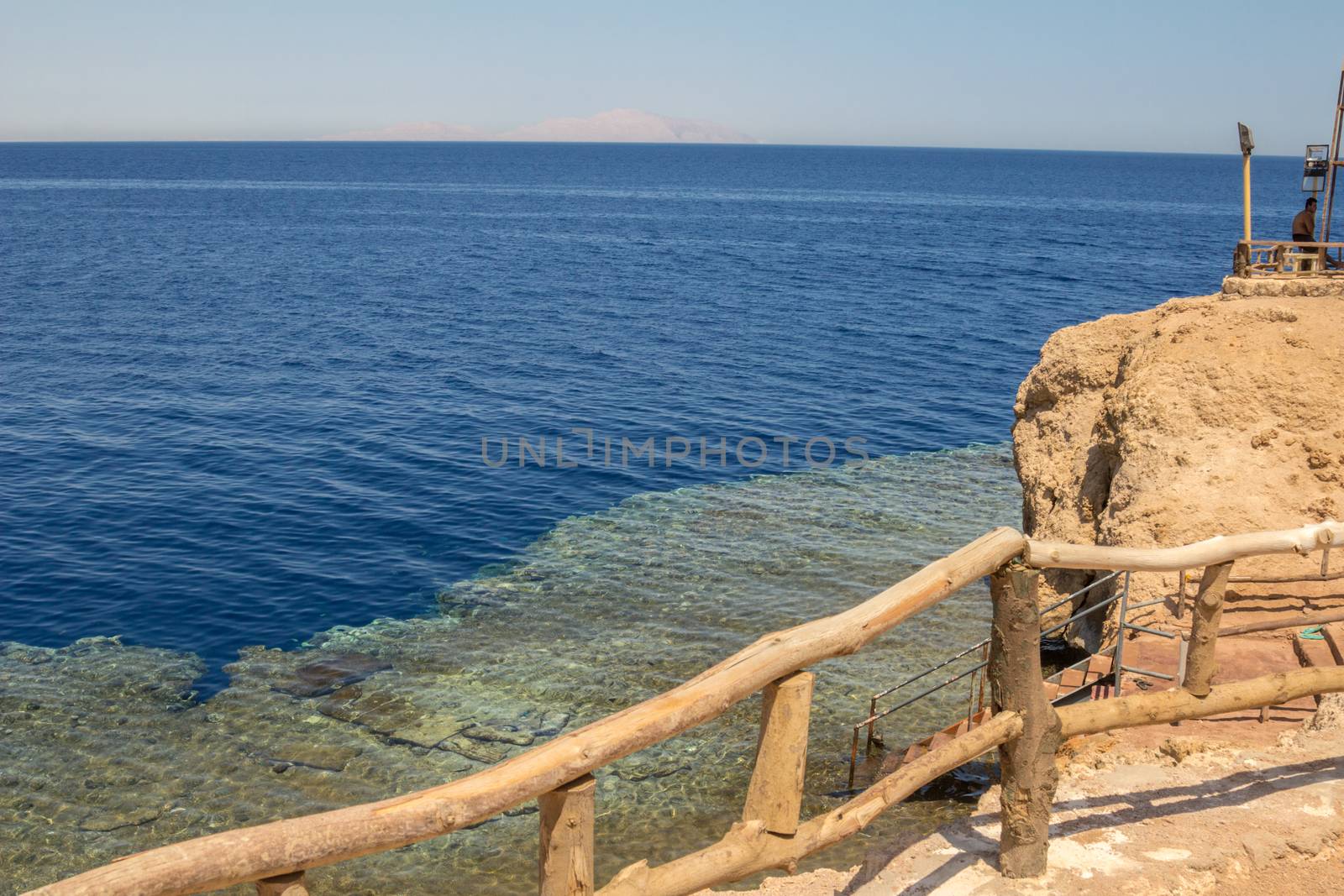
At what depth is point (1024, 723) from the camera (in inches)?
227

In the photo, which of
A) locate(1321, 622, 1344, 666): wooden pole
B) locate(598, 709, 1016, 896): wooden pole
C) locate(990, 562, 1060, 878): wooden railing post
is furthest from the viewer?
locate(1321, 622, 1344, 666): wooden pole

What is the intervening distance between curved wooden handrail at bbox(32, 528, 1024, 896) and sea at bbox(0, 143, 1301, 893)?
7.86m

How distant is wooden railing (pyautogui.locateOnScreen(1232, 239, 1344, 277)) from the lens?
62.7ft

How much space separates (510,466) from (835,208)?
10923 cm

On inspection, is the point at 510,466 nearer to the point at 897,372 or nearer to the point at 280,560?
the point at 280,560

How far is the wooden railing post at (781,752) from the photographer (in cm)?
472

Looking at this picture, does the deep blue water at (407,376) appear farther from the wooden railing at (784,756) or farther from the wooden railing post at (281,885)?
the wooden railing post at (281,885)

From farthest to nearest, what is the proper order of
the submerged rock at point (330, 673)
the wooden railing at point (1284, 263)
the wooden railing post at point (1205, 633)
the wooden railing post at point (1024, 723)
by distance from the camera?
the wooden railing at point (1284, 263) → the submerged rock at point (330, 673) → the wooden railing post at point (1205, 633) → the wooden railing post at point (1024, 723)

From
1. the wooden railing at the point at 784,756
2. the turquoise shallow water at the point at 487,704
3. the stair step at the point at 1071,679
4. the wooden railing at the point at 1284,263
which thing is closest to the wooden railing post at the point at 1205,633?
the wooden railing at the point at 784,756

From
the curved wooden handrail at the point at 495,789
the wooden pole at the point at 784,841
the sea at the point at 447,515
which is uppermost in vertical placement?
the curved wooden handrail at the point at 495,789

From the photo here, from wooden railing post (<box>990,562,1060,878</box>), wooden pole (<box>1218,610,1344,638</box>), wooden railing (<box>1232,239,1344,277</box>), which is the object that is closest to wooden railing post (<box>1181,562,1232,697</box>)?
wooden railing post (<box>990,562,1060,878</box>)

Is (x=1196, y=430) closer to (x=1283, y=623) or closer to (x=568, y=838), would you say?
(x=1283, y=623)

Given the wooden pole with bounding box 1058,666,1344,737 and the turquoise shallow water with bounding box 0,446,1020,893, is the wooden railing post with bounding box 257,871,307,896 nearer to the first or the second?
the wooden pole with bounding box 1058,666,1344,737

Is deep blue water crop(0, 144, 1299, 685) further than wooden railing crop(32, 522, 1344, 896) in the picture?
Yes
